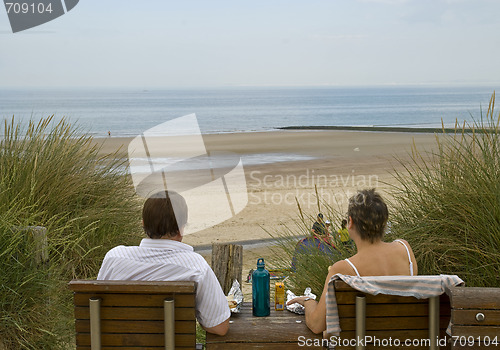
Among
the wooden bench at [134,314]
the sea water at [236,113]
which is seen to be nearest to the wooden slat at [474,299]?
the wooden bench at [134,314]

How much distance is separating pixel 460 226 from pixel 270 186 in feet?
37.5

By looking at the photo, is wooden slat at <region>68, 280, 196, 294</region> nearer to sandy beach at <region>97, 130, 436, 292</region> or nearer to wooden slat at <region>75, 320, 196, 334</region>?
wooden slat at <region>75, 320, 196, 334</region>

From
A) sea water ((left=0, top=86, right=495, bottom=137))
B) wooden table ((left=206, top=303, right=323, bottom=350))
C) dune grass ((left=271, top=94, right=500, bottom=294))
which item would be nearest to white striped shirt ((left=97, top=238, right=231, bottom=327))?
wooden table ((left=206, top=303, right=323, bottom=350))

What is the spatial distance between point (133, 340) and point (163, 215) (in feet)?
1.95

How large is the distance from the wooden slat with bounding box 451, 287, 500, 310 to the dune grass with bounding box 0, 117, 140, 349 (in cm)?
270

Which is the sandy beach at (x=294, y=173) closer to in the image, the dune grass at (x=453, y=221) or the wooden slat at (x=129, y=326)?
the dune grass at (x=453, y=221)

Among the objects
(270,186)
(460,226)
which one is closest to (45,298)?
(460,226)

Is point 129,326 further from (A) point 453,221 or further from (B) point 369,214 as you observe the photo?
(A) point 453,221

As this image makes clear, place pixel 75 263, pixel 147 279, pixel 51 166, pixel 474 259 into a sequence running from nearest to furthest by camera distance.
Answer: pixel 147 279
pixel 474 259
pixel 75 263
pixel 51 166

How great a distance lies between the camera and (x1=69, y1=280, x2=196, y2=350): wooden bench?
2.62 metres

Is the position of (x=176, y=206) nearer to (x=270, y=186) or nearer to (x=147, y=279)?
→ (x=147, y=279)

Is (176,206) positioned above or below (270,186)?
above

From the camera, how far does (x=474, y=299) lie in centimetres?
254

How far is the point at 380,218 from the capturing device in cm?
Result: 302
